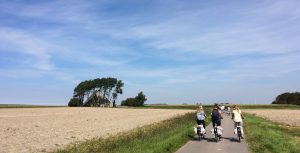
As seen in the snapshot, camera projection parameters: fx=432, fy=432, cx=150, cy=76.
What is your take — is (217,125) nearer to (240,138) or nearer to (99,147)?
(240,138)

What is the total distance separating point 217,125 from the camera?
23172 mm

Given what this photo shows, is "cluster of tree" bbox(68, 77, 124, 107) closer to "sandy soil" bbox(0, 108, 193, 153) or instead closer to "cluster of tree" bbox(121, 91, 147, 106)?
"cluster of tree" bbox(121, 91, 147, 106)

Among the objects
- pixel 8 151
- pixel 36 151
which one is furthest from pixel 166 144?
pixel 8 151

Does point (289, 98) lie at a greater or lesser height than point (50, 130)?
greater

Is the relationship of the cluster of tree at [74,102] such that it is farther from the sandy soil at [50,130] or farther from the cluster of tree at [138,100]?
the sandy soil at [50,130]

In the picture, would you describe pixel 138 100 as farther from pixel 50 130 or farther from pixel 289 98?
pixel 50 130

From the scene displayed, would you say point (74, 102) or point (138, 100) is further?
point (138, 100)

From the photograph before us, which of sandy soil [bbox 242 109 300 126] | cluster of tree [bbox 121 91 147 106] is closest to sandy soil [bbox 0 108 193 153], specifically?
sandy soil [bbox 242 109 300 126]

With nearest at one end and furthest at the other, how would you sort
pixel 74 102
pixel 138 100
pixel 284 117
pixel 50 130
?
pixel 50 130 → pixel 284 117 → pixel 74 102 → pixel 138 100

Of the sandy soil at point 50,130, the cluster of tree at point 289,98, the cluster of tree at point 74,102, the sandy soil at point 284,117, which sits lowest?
the sandy soil at point 50,130

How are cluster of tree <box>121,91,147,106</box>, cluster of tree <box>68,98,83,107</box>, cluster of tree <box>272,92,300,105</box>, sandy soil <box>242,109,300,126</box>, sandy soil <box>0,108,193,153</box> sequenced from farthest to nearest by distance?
cluster of tree <box>272,92,300,105</box> → cluster of tree <box>121,91,147,106</box> → cluster of tree <box>68,98,83,107</box> → sandy soil <box>242,109,300,126</box> → sandy soil <box>0,108,193,153</box>

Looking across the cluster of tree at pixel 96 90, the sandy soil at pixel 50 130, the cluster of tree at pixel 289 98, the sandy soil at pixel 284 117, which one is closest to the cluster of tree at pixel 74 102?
the cluster of tree at pixel 96 90

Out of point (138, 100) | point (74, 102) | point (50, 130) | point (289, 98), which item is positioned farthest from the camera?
point (289, 98)

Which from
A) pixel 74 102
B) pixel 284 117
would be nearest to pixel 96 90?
pixel 74 102
